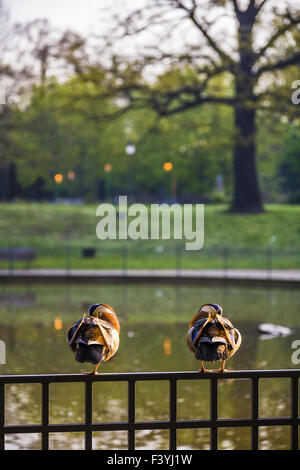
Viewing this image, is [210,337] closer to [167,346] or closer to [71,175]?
[167,346]

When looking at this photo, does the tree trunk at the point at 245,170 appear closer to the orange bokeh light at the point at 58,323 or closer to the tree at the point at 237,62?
the tree at the point at 237,62

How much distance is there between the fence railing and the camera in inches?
1241

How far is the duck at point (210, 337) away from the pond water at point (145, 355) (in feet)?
16.2

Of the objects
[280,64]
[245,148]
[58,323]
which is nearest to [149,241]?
[245,148]

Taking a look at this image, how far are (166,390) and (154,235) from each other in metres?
26.3

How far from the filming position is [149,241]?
37.6 metres

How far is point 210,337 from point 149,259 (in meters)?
28.8

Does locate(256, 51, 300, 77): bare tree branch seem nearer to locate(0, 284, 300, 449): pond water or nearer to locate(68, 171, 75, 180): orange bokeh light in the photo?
locate(0, 284, 300, 449): pond water

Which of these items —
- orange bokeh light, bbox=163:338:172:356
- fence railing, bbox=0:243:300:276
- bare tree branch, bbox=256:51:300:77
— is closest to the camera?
orange bokeh light, bbox=163:338:172:356

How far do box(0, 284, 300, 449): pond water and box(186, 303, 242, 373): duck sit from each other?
4.93 meters

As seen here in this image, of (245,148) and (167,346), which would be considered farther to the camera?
(245,148)

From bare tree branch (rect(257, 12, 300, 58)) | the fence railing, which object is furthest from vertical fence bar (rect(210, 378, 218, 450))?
bare tree branch (rect(257, 12, 300, 58))
